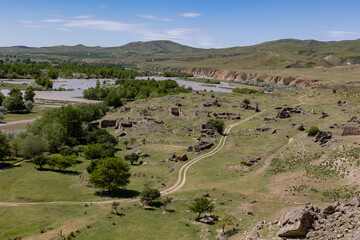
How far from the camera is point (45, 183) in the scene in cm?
6303

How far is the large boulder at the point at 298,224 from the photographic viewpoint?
31.3 meters

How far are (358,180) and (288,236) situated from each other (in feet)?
78.9

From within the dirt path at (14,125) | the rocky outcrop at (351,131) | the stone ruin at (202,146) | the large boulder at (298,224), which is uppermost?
the rocky outcrop at (351,131)

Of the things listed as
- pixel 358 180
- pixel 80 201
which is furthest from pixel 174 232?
pixel 358 180

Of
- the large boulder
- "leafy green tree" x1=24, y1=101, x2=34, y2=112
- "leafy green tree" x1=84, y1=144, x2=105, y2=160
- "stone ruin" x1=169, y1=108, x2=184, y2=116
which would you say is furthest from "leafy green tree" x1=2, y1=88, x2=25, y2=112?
the large boulder

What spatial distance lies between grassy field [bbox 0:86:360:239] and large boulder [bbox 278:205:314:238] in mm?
6456

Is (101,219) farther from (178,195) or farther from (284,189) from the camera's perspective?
(284,189)

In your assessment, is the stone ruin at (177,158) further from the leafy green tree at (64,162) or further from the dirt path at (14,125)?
the dirt path at (14,125)

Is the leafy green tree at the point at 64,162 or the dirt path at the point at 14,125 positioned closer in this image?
the leafy green tree at the point at 64,162

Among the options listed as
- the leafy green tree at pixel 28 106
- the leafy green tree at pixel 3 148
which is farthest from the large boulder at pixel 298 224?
the leafy green tree at pixel 28 106

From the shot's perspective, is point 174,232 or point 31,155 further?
point 31,155

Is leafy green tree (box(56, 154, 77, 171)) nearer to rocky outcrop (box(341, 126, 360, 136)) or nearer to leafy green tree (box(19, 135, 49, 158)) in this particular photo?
leafy green tree (box(19, 135, 49, 158))

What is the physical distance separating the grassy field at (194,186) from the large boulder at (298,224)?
6.46 m

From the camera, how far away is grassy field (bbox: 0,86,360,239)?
41844 mm
